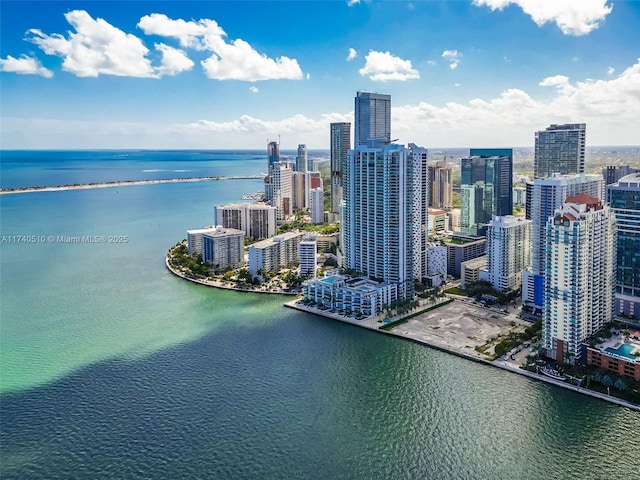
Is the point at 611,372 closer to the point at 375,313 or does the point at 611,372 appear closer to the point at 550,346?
the point at 550,346

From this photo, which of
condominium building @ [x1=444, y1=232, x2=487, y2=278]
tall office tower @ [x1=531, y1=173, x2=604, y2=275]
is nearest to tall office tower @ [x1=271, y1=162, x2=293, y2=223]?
condominium building @ [x1=444, y1=232, x2=487, y2=278]

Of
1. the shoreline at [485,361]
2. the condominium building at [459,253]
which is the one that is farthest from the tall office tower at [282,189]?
the shoreline at [485,361]

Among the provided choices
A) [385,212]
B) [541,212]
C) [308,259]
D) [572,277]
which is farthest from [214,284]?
[572,277]

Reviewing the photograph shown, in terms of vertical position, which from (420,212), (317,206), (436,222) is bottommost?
(436,222)

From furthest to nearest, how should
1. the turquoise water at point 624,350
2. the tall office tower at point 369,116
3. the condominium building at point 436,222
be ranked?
1. the tall office tower at point 369,116
2. the condominium building at point 436,222
3. the turquoise water at point 624,350

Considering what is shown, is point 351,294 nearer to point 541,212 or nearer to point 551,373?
point 551,373

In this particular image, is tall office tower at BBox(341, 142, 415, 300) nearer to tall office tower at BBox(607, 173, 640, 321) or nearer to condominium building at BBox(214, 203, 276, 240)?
tall office tower at BBox(607, 173, 640, 321)

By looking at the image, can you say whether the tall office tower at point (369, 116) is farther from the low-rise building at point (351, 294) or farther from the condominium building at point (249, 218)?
the low-rise building at point (351, 294)
